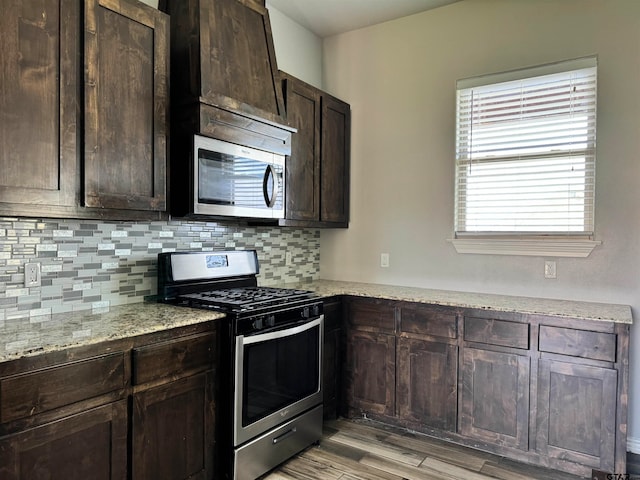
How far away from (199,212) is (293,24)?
2.02m

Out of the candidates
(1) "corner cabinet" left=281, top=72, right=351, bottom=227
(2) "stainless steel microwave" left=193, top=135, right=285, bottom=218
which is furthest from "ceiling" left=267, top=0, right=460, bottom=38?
(2) "stainless steel microwave" left=193, top=135, right=285, bottom=218

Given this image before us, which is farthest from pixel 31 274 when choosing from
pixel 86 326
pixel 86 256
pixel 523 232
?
pixel 523 232

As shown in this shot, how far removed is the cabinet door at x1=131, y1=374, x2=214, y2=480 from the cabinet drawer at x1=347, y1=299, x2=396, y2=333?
120 cm

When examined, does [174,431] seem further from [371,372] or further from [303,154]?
[303,154]

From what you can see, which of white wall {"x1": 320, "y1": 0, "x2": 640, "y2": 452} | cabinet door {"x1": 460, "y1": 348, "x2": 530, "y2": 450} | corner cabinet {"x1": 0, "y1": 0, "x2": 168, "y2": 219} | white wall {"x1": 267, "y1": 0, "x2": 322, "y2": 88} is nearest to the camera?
corner cabinet {"x1": 0, "y1": 0, "x2": 168, "y2": 219}

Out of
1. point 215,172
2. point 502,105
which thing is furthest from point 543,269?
point 215,172

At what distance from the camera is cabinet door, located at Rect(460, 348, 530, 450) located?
254cm

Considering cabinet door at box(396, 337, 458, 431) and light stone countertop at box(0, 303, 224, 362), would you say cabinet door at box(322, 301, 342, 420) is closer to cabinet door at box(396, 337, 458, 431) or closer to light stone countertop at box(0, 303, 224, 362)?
cabinet door at box(396, 337, 458, 431)

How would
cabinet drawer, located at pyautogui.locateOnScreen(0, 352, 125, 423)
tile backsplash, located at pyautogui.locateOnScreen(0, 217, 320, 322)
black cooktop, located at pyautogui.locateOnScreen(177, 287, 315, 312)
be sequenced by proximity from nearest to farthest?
cabinet drawer, located at pyautogui.locateOnScreen(0, 352, 125, 423) → tile backsplash, located at pyautogui.locateOnScreen(0, 217, 320, 322) → black cooktop, located at pyautogui.locateOnScreen(177, 287, 315, 312)

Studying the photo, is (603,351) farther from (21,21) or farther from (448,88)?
(21,21)

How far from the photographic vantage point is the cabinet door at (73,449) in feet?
4.92

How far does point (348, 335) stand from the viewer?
3.13 meters

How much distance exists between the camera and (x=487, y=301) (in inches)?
110

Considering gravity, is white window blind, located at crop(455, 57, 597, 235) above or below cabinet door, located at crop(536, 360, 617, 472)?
above
